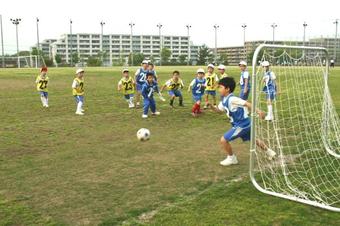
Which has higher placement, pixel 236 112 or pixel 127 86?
pixel 127 86

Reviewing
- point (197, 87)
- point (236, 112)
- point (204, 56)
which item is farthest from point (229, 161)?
point (204, 56)

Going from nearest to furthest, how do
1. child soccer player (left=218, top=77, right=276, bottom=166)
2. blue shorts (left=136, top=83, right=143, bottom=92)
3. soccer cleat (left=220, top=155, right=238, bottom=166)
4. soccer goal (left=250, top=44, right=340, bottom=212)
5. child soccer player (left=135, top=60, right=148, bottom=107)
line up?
soccer goal (left=250, top=44, right=340, bottom=212) → child soccer player (left=218, top=77, right=276, bottom=166) → soccer cleat (left=220, top=155, right=238, bottom=166) → child soccer player (left=135, top=60, right=148, bottom=107) → blue shorts (left=136, top=83, right=143, bottom=92)

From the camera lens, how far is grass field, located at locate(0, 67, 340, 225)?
498 centimetres

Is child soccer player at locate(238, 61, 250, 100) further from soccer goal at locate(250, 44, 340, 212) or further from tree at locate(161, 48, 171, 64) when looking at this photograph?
tree at locate(161, 48, 171, 64)

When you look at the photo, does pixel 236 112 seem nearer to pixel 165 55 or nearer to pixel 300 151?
pixel 300 151

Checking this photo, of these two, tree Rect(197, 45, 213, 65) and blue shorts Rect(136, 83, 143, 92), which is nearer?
blue shorts Rect(136, 83, 143, 92)

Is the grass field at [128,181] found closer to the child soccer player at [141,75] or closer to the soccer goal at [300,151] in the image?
the soccer goal at [300,151]

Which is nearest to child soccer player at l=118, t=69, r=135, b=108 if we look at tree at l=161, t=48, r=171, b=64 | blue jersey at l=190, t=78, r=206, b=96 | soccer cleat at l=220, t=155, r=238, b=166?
blue jersey at l=190, t=78, r=206, b=96

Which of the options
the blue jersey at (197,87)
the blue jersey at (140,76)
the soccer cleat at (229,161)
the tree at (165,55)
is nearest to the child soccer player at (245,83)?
the blue jersey at (197,87)

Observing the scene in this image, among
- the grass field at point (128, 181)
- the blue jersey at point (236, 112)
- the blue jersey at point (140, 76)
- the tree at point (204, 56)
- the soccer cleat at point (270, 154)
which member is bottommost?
the grass field at point (128, 181)

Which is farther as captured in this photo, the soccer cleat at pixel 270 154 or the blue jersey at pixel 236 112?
the soccer cleat at pixel 270 154

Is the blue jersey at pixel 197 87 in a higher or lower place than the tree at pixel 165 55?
lower

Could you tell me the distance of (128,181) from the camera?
6363mm

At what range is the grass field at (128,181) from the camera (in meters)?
4.98
